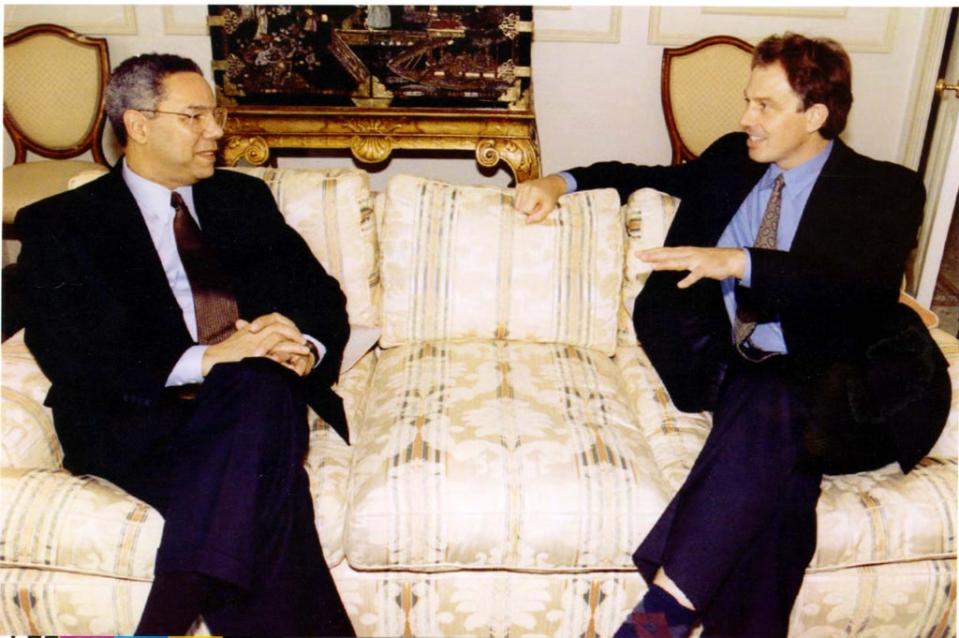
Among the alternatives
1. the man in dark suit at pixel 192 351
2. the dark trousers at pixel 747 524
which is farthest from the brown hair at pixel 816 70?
the man in dark suit at pixel 192 351

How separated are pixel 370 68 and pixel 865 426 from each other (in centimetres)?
243

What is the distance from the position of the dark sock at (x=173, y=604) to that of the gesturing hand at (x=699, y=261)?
1094 mm

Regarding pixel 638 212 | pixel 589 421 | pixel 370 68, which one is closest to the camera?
pixel 589 421

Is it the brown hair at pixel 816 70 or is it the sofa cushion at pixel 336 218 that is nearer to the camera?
the brown hair at pixel 816 70

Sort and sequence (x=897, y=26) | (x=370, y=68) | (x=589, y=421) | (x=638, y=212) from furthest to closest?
1. (x=897, y=26)
2. (x=370, y=68)
3. (x=638, y=212)
4. (x=589, y=421)

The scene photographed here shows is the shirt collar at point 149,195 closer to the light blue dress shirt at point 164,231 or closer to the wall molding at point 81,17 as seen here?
the light blue dress shirt at point 164,231

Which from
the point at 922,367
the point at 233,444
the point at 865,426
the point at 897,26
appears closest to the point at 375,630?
the point at 233,444

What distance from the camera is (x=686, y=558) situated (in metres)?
1.61

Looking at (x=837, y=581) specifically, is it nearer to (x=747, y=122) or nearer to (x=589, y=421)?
(x=589, y=421)

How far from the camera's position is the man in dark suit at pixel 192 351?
1.55 metres

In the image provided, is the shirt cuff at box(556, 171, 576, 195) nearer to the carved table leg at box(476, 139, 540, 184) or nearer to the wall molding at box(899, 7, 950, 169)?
the carved table leg at box(476, 139, 540, 184)

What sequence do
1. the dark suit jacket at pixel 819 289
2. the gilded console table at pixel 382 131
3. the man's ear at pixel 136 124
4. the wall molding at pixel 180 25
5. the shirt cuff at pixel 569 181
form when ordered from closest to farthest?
the dark suit jacket at pixel 819 289, the man's ear at pixel 136 124, the shirt cuff at pixel 569 181, the gilded console table at pixel 382 131, the wall molding at pixel 180 25

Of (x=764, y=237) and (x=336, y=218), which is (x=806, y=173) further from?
(x=336, y=218)

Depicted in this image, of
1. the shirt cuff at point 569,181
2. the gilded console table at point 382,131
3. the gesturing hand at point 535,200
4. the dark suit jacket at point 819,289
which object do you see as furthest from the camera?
the gilded console table at point 382,131
